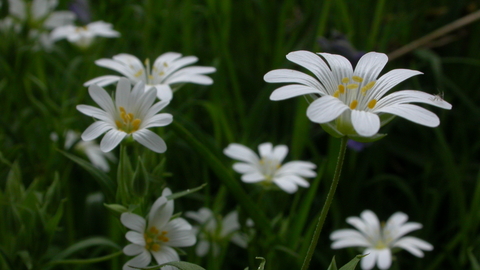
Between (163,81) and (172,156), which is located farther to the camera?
(172,156)


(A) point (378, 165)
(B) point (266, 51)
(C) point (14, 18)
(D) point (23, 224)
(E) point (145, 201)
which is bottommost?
(D) point (23, 224)

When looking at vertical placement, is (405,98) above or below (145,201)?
above

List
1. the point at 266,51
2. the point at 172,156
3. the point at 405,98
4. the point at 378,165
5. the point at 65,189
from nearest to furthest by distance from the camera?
the point at 405,98 → the point at 65,189 → the point at 172,156 → the point at 378,165 → the point at 266,51

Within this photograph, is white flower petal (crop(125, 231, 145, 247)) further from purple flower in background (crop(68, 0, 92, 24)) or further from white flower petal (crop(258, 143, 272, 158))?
purple flower in background (crop(68, 0, 92, 24))

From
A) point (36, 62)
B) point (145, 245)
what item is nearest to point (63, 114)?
point (36, 62)

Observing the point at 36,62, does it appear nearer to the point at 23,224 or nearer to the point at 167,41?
the point at 167,41

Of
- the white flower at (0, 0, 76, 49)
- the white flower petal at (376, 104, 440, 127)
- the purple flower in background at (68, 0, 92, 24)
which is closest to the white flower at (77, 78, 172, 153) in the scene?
the white flower petal at (376, 104, 440, 127)

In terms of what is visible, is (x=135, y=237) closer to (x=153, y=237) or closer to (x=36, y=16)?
(x=153, y=237)
